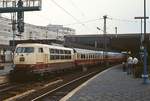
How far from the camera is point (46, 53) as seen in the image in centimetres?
2992

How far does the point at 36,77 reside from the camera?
2939 cm

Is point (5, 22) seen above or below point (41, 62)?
above

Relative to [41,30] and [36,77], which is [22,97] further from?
[41,30]

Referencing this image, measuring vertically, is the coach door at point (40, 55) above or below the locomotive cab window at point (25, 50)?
below

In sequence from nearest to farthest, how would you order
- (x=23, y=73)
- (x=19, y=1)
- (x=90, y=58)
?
(x=23, y=73), (x=19, y=1), (x=90, y=58)

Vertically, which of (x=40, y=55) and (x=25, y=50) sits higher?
(x=25, y=50)

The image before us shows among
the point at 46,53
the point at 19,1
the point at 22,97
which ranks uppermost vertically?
the point at 19,1

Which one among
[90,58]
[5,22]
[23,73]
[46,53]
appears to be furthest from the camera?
[5,22]

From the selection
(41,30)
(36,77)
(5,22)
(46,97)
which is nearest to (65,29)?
(41,30)

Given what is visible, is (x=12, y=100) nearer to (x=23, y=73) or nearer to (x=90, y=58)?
(x=23, y=73)

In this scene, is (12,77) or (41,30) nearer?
(12,77)

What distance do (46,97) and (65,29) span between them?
14926 centimetres

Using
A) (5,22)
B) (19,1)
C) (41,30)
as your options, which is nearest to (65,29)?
(41,30)

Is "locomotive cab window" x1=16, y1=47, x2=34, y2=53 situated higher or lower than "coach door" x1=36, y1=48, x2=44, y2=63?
higher
